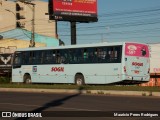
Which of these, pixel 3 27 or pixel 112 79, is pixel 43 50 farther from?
pixel 3 27

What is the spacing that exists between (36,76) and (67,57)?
4014 millimetres

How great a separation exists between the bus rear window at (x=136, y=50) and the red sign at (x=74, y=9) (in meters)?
30.6

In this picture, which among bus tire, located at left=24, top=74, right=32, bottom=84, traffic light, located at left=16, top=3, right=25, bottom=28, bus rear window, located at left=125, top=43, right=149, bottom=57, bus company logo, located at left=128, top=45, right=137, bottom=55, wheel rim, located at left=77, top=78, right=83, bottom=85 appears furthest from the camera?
traffic light, located at left=16, top=3, right=25, bottom=28

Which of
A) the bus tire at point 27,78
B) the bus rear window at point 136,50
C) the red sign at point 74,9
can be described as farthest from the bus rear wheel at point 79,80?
the red sign at point 74,9

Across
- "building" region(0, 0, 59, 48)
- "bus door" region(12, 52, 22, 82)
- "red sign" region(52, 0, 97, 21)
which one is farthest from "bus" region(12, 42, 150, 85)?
"building" region(0, 0, 59, 48)

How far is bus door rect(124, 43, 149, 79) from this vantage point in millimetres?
30031

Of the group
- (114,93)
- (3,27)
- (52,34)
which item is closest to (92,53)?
(114,93)

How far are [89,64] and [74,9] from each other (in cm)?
3213

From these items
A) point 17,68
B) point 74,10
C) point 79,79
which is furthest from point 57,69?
point 74,10

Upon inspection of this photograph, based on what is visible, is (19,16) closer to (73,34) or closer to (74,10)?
(74,10)

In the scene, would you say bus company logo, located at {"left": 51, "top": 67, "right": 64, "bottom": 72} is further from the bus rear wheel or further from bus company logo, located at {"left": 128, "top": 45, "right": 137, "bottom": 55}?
bus company logo, located at {"left": 128, "top": 45, "right": 137, "bottom": 55}

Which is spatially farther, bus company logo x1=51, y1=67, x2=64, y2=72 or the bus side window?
bus company logo x1=51, y1=67, x2=64, y2=72

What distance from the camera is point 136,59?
30.7 meters

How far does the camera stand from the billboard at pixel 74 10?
6097 cm
